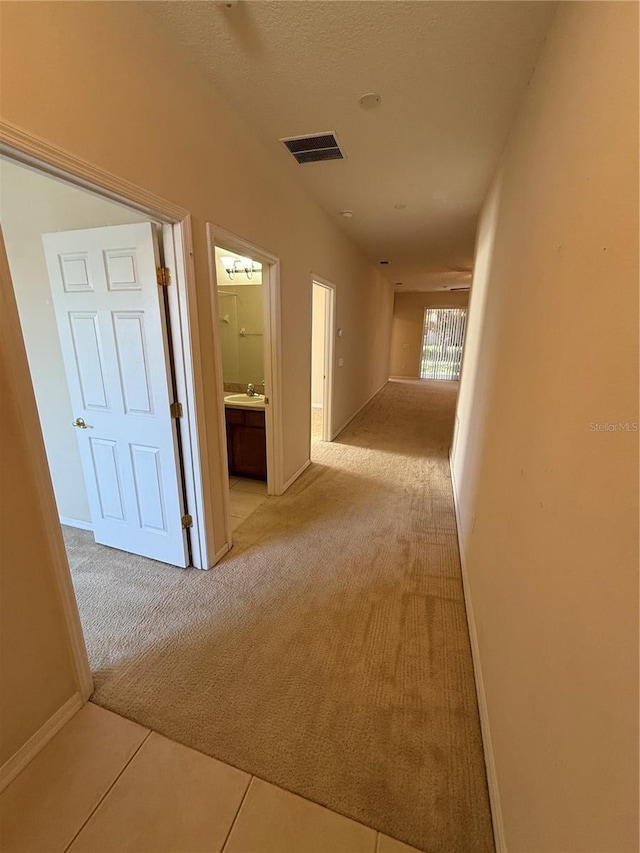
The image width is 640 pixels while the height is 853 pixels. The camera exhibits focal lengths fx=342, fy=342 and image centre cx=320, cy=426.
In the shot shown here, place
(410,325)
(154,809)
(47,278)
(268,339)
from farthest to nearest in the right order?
1. (410,325)
2. (268,339)
3. (47,278)
4. (154,809)

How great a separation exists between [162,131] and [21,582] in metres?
1.95

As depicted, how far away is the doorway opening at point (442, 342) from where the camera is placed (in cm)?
1036

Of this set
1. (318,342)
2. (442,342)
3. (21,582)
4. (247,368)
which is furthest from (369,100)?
(442,342)

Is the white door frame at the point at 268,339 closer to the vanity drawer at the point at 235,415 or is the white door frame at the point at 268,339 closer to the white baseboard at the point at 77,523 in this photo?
the vanity drawer at the point at 235,415

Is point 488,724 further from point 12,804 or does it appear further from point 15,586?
point 15,586

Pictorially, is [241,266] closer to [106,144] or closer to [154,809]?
[106,144]

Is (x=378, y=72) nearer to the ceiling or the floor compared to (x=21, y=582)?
nearer to the ceiling

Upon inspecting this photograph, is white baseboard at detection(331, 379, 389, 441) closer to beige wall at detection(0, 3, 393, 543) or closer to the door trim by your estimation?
beige wall at detection(0, 3, 393, 543)

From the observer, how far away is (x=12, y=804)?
3.76 feet

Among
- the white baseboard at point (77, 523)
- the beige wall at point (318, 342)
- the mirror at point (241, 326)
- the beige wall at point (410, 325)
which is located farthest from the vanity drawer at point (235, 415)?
the beige wall at point (410, 325)

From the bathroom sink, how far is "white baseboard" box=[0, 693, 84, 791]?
229cm

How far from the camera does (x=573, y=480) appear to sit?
85 cm

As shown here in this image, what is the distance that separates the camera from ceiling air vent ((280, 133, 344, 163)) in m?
2.26

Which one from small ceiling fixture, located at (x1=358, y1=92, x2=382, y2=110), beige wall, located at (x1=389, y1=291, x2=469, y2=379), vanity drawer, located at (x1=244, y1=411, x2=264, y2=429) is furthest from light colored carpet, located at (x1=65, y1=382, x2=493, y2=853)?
beige wall, located at (x1=389, y1=291, x2=469, y2=379)
